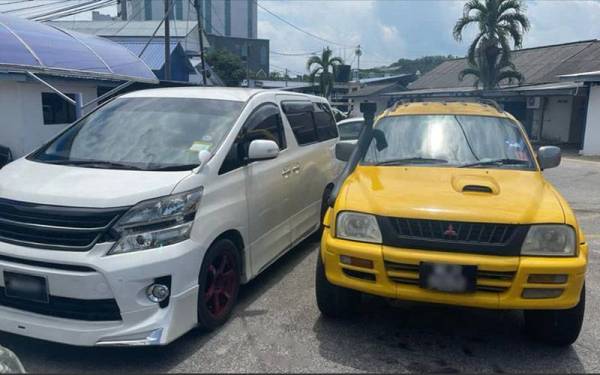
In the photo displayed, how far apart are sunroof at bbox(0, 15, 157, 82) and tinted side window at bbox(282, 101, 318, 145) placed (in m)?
5.26

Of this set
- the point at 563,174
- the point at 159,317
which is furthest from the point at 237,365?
the point at 563,174

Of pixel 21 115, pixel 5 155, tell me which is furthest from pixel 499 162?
pixel 21 115

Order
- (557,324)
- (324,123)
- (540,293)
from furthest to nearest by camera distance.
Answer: (324,123) → (557,324) → (540,293)

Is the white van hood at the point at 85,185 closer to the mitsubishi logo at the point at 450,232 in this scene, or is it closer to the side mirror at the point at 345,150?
the mitsubishi logo at the point at 450,232

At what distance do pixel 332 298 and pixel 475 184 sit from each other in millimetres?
1384

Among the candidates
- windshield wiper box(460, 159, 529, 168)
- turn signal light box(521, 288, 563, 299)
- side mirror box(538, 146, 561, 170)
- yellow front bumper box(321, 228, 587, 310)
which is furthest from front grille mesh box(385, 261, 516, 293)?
side mirror box(538, 146, 561, 170)

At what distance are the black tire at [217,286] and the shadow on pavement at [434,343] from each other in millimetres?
739

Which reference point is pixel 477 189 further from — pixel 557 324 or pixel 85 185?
pixel 85 185

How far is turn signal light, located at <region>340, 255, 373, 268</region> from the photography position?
3477 mm

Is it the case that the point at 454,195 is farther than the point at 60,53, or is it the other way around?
the point at 60,53

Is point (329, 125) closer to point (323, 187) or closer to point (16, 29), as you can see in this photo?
point (323, 187)

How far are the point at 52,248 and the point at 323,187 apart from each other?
148 inches

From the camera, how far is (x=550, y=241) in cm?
336

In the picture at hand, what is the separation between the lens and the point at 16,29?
11852 mm
